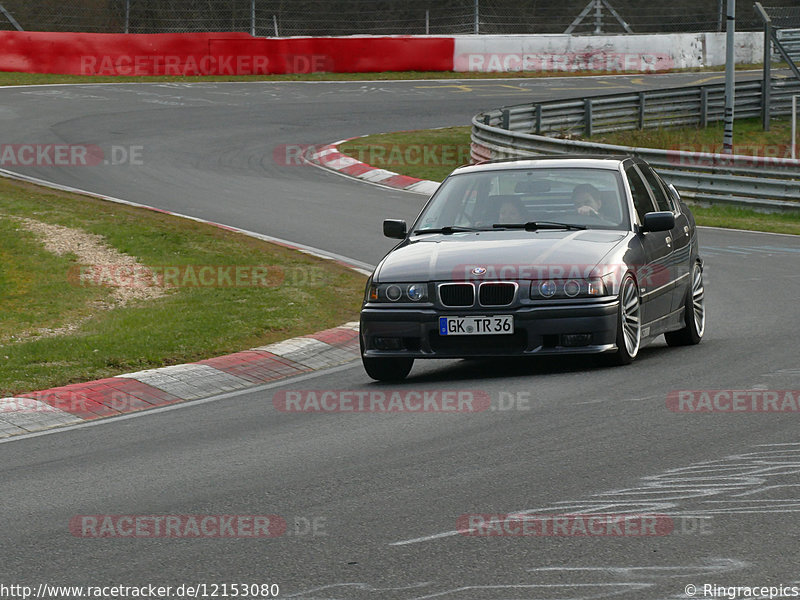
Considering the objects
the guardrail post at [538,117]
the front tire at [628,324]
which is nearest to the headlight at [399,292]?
the front tire at [628,324]

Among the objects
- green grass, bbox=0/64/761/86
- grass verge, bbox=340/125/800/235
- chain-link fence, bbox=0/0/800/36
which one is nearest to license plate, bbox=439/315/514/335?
grass verge, bbox=340/125/800/235

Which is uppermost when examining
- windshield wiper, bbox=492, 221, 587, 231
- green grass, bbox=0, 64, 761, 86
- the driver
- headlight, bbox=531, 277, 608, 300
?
the driver

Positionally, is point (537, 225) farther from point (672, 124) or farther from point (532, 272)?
point (672, 124)

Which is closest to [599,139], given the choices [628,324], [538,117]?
[538,117]

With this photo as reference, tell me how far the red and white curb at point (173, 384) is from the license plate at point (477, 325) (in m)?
1.71

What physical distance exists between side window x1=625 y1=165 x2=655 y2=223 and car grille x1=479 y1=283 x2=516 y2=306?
69.5 inches

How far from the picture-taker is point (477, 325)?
9.23 meters

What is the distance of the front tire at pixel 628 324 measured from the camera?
30.9ft

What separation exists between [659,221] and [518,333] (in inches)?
64.8

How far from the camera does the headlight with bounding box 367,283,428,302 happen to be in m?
9.39

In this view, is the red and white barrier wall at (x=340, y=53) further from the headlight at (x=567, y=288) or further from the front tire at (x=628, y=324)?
the headlight at (x=567, y=288)

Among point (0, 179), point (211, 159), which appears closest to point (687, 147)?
point (211, 159)

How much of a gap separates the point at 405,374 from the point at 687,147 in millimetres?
23348

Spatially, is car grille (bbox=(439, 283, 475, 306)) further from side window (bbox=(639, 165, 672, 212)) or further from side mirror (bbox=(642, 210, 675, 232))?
side window (bbox=(639, 165, 672, 212))
